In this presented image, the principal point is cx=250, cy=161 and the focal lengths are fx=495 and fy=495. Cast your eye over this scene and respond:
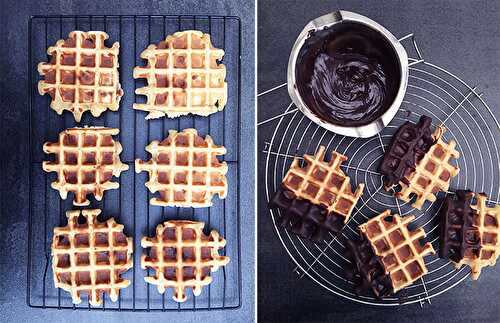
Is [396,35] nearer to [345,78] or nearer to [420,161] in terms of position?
[345,78]

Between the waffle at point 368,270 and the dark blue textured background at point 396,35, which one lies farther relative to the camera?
the dark blue textured background at point 396,35

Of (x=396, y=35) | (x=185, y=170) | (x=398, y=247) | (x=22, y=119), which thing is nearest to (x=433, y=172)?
(x=398, y=247)

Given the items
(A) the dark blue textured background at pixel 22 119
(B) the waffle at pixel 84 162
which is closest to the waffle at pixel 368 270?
(A) the dark blue textured background at pixel 22 119

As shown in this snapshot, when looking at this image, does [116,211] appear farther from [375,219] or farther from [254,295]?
[375,219]

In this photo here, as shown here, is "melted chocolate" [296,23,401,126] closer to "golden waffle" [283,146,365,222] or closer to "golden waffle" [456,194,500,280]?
"golden waffle" [283,146,365,222]

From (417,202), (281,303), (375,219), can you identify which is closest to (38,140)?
(281,303)

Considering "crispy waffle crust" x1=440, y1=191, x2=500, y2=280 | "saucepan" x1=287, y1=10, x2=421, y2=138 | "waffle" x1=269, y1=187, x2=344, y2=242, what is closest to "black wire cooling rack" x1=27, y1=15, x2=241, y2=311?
"waffle" x1=269, y1=187, x2=344, y2=242

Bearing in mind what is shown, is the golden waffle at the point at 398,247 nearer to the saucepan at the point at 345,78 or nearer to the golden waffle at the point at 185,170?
the saucepan at the point at 345,78

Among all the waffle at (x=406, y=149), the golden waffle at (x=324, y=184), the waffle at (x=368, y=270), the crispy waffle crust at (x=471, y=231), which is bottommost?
the waffle at (x=368, y=270)
